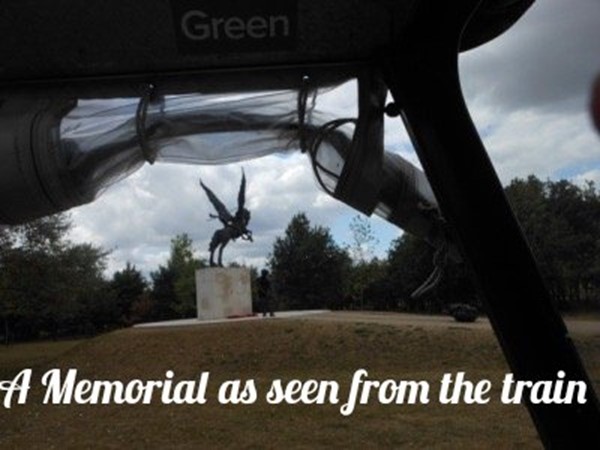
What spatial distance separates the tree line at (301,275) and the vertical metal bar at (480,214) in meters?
0.11

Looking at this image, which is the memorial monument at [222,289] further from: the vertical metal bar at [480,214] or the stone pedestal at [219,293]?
the vertical metal bar at [480,214]

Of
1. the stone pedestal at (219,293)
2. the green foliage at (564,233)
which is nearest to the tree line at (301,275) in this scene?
the green foliage at (564,233)

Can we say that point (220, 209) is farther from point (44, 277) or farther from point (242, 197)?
point (44, 277)

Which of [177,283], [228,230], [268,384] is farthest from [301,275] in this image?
[268,384]

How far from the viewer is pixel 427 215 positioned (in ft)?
8.30

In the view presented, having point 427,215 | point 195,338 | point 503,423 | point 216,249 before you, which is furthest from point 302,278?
point 427,215

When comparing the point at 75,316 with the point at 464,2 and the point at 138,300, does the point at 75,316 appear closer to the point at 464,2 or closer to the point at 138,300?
the point at 138,300

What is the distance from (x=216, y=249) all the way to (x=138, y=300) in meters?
25.5

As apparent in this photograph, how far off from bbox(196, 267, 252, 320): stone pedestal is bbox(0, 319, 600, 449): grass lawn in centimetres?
318

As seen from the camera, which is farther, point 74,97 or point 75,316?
point 75,316

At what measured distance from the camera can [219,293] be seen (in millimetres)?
22938

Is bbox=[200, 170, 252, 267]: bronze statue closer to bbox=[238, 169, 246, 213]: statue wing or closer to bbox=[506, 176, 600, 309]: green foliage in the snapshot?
bbox=[238, 169, 246, 213]: statue wing

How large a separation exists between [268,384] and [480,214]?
1163 cm

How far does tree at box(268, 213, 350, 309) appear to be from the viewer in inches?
1866
